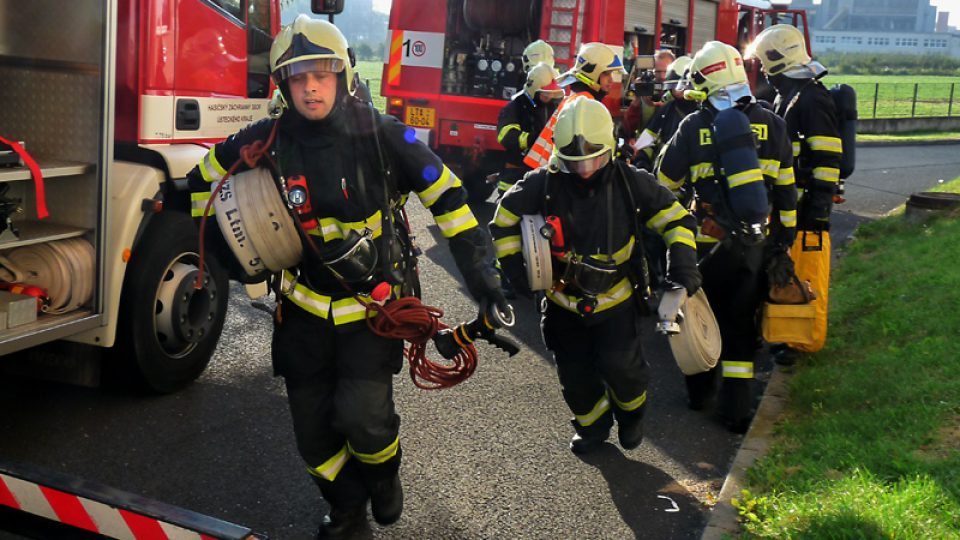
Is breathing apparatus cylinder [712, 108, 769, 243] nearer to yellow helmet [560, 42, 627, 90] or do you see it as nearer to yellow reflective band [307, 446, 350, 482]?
yellow helmet [560, 42, 627, 90]

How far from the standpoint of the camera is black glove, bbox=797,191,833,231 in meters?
6.22

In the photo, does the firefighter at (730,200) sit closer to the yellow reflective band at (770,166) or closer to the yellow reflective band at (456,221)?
the yellow reflective band at (770,166)

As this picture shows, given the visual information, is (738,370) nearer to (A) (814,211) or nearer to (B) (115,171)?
(A) (814,211)

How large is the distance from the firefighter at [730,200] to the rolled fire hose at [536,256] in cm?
126

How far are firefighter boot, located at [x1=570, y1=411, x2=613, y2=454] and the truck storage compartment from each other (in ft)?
7.55

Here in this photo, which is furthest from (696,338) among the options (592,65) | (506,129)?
(506,129)

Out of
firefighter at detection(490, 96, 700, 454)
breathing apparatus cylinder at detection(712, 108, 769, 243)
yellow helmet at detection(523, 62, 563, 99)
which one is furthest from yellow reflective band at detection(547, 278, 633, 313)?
yellow helmet at detection(523, 62, 563, 99)

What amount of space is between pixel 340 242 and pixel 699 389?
2.71 metres

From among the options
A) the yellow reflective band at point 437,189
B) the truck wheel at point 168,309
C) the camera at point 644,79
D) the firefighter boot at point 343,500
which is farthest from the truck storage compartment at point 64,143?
the camera at point 644,79

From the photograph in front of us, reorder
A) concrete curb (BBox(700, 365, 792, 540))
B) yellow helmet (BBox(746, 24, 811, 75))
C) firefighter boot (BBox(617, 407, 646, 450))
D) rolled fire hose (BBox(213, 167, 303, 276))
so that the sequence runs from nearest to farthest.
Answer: rolled fire hose (BBox(213, 167, 303, 276)) → concrete curb (BBox(700, 365, 792, 540)) → firefighter boot (BBox(617, 407, 646, 450)) → yellow helmet (BBox(746, 24, 811, 75))

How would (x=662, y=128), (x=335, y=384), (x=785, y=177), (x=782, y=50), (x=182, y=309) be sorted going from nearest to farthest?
1. (x=335, y=384)
2. (x=182, y=309)
3. (x=785, y=177)
4. (x=782, y=50)
5. (x=662, y=128)

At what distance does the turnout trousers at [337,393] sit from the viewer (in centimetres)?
376

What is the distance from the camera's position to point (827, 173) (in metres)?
6.14

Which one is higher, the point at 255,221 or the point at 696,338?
the point at 255,221
